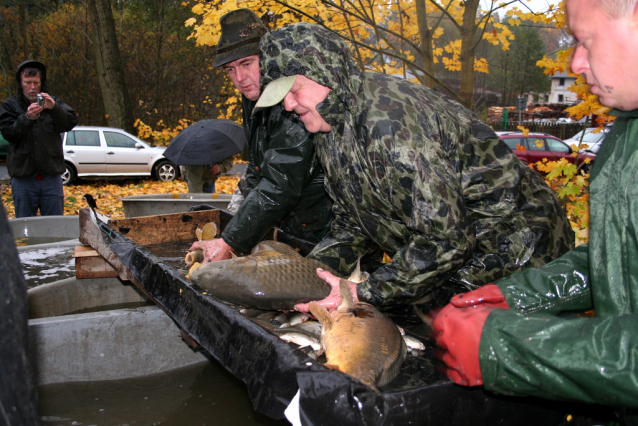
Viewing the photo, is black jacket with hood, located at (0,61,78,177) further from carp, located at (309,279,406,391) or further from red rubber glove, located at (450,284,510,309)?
red rubber glove, located at (450,284,510,309)

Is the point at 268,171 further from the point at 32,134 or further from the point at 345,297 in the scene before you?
the point at 32,134

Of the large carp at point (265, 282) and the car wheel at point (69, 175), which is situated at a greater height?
the large carp at point (265, 282)

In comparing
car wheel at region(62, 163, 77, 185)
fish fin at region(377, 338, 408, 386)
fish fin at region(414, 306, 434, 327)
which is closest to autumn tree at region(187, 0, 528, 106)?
fish fin at region(414, 306, 434, 327)

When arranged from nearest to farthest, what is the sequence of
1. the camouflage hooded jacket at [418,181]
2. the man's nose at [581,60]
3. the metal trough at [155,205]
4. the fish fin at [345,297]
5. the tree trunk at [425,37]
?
the man's nose at [581,60] < the camouflage hooded jacket at [418,181] < the fish fin at [345,297] < the tree trunk at [425,37] < the metal trough at [155,205]

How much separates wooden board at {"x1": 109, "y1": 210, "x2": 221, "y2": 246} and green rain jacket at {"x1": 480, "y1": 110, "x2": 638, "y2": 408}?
12.9 feet

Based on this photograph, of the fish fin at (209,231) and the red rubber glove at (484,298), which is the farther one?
the fish fin at (209,231)

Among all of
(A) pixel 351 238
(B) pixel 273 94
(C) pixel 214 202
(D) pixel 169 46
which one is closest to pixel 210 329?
(A) pixel 351 238

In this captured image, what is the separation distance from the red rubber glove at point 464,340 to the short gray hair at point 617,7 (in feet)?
2.57

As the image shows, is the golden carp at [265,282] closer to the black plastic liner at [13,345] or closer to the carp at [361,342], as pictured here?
the carp at [361,342]

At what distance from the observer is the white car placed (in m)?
14.5

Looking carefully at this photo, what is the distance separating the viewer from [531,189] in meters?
2.53

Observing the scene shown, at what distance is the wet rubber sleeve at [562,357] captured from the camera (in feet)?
3.66

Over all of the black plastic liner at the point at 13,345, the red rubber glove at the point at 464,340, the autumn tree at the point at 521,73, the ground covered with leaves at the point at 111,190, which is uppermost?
the autumn tree at the point at 521,73

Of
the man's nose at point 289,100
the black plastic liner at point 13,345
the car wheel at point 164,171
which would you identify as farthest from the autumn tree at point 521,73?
the black plastic liner at point 13,345
